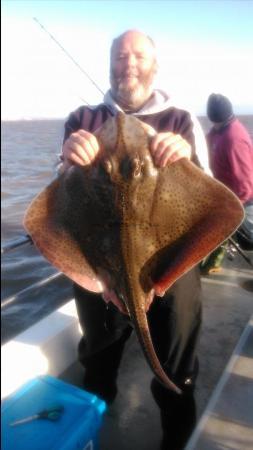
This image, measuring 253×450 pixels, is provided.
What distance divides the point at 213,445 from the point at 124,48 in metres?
2.50

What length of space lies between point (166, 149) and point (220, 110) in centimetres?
426

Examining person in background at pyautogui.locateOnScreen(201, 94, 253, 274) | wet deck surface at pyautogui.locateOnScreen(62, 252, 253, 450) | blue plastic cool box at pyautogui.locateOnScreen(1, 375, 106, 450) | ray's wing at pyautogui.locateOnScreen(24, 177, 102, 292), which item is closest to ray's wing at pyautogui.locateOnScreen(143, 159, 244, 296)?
ray's wing at pyautogui.locateOnScreen(24, 177, 102, 292)

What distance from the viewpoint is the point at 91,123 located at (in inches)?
115

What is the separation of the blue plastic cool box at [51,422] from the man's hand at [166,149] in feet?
5.73

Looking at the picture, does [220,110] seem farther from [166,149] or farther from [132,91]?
[166,149]

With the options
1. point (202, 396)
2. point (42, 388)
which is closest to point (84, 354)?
point (42, 388)

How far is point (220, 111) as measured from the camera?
6016 millimetres

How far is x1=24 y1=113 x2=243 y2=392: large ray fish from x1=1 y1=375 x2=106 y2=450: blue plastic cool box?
86 cm

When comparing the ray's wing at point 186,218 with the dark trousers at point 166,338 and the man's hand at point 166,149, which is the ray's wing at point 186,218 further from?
the dark trousers at point 166,338

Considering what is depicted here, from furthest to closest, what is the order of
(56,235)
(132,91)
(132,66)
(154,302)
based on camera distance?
1. (154,302)
2. (132,91)
3. (132,66)
4. (56,235)

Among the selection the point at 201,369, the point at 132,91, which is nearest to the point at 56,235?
the point at 132,91

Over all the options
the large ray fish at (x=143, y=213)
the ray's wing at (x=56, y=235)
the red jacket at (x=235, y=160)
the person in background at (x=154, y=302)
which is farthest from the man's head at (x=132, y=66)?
the red jacket at (x=235, y=160)

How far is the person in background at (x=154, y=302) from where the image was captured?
265 cm

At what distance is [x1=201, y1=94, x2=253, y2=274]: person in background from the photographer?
19.1 ft
